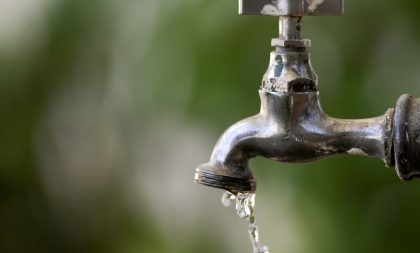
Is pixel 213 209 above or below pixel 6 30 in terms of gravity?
below

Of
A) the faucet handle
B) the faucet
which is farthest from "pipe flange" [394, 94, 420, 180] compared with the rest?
the faucet handle

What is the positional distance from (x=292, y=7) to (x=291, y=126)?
11 centimetres

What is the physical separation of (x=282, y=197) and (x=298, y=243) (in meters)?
0.08

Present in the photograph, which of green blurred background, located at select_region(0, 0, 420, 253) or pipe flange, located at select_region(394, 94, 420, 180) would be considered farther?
green blurred background, located at select_region(0, 0, 420, 253)

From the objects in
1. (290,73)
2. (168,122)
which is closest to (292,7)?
(290,73)

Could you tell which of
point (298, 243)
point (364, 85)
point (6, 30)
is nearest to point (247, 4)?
point (364, 85)

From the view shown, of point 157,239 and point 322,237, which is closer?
point 322,237

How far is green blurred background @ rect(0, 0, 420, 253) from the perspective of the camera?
1169mm

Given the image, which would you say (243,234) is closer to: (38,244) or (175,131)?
(175,131)

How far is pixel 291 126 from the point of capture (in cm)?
67

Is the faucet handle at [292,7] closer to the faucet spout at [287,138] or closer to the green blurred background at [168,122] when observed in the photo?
the faucet spout at [287,138]

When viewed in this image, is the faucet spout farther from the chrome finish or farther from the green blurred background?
the green blurred background

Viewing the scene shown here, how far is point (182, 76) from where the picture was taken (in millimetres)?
1380

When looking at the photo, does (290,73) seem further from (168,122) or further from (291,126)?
(168,122)
